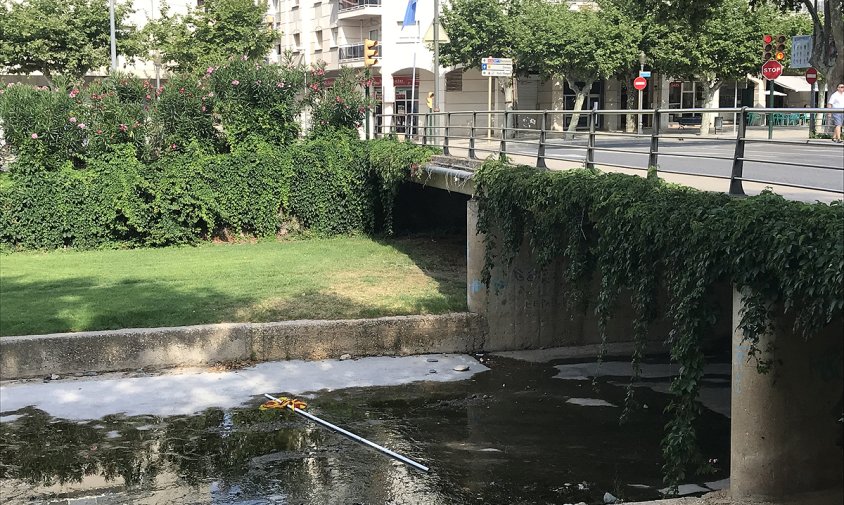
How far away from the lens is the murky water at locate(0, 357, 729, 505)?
9211 mm

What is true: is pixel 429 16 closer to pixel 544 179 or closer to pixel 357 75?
pixel 357 75

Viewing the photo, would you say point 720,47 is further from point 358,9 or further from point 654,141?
point 654,141

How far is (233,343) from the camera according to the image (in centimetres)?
1388

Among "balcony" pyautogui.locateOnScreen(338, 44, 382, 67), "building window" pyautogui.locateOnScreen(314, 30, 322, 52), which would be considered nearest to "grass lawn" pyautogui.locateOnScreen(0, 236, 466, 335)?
"balcony" pyautogui.locateOnScreen(338, 44, 382, 67)

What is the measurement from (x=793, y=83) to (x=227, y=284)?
138 feet

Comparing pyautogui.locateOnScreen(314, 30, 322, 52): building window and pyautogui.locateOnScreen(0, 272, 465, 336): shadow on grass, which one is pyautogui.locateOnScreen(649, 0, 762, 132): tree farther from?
pyautogui.locateOnScreen(0, 272, 465, 336): shadow on grass

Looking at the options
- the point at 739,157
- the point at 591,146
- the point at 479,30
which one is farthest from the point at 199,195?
the point at 479,30

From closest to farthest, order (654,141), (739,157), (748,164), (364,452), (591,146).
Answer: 1. (739,157)
2. (654,141)
3. (364,452)
4. (591,146)
5. (748,164)

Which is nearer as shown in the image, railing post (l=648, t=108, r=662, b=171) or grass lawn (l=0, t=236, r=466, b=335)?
railing post (l=648, t=108, r=662, b=171)

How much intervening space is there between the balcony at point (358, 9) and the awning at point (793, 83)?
69.8 feet

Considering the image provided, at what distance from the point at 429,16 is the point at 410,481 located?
41690 mm

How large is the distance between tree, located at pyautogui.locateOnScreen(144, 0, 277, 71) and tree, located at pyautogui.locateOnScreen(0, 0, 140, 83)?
163 cm

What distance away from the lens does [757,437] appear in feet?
27.1

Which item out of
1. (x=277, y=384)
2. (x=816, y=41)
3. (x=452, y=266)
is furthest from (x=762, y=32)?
(x=277, y=384)
